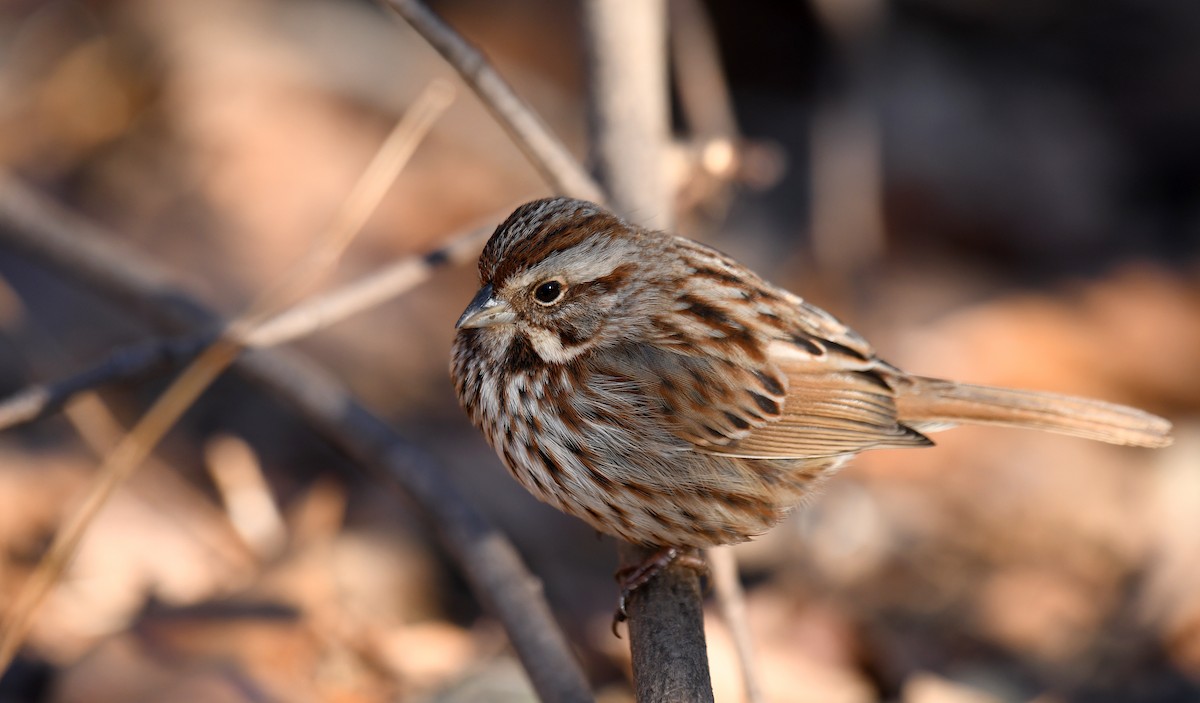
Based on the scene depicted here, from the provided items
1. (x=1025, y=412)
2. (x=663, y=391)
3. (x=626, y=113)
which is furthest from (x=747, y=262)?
(x=663, y=391)

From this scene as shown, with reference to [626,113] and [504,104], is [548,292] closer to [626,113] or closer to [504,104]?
[504,104]

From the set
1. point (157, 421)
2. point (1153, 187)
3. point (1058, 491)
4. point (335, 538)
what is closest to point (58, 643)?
point (335, 538)

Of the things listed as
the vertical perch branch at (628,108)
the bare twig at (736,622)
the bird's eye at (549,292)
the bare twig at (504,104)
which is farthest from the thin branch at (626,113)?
the bare twig at (736,622)

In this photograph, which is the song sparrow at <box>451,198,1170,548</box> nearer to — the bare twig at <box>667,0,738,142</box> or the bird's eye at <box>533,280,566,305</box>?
the bird's eye at <box>533,280,566,305</box>

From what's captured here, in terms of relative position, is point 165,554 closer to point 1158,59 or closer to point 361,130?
point 361,130

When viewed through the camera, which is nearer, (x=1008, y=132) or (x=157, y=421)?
(x=157, y=421)

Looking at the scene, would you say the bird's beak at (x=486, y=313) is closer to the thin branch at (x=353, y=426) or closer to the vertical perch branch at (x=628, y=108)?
the thin branch at (x=353, y=426)
